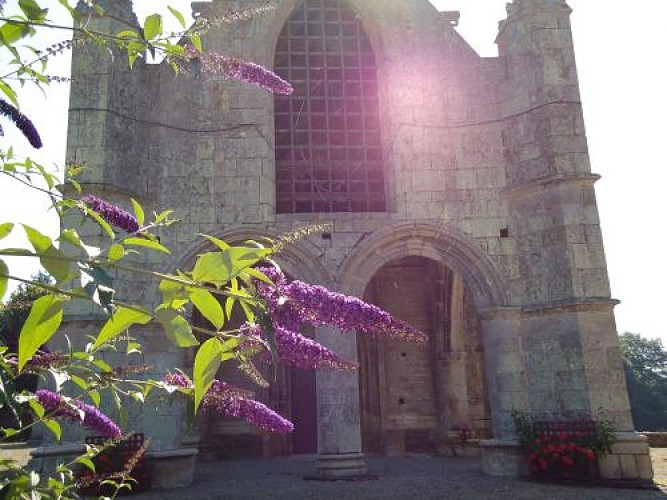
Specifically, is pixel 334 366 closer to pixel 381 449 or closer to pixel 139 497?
pixel 139 497

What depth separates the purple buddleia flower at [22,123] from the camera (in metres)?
1.41

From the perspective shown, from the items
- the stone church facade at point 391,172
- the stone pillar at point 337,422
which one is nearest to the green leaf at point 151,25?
the stone pillar at point 337,422

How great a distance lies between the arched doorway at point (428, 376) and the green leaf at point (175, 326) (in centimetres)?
1200

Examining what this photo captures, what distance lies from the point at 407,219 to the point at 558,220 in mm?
2269

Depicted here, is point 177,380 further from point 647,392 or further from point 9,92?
point 647,392

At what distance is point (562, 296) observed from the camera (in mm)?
8906

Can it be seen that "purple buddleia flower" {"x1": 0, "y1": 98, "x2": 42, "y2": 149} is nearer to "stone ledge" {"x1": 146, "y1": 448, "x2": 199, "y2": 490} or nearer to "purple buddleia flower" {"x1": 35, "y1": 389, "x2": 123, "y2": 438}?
"purple buddleia flower" {"x1": 35, "y1": 389, "x2": 123, "y2": 438}

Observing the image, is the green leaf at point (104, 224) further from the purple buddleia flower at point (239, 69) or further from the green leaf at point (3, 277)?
the purple buddleia flower at point (239, 69)

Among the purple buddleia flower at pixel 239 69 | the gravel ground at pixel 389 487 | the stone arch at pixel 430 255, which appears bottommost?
the gravel ground at pixel 389 487

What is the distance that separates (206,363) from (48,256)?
1.10 ft

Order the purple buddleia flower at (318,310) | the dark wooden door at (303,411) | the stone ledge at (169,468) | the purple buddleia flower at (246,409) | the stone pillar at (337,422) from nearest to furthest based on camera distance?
the purple buddleia flower at (318,310), the purple buddleia flower at (246,409), the stone ledge at (169,468), the stone pillar at (337,422), the dark wooden door at (303,411)

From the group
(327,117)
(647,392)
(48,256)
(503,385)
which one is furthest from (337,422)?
(647,392)

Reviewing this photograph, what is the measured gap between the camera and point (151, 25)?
1.43m

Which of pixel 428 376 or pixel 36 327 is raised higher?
pixel 428 376
